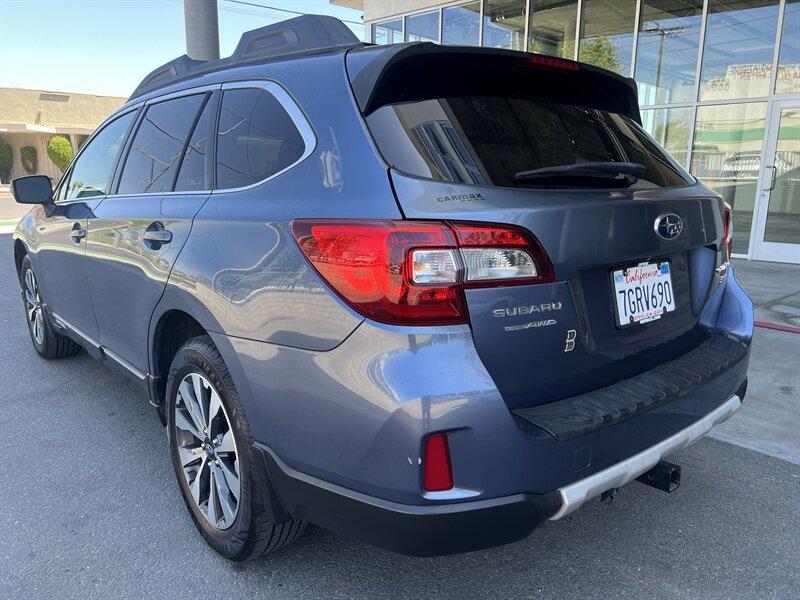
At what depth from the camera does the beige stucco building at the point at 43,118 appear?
1490 inches

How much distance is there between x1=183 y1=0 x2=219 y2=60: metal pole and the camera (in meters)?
6.98

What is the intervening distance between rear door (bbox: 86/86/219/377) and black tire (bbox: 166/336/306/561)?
0.40 meters

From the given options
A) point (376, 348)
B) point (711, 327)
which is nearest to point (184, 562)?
point (376, 348)

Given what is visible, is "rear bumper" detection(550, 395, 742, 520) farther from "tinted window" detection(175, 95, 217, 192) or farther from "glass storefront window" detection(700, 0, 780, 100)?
"glass storefront window" detection(700, 0, 780, 100)

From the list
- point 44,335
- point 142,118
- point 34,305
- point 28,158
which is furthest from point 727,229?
point 28,158

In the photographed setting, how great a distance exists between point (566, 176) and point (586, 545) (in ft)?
4.83

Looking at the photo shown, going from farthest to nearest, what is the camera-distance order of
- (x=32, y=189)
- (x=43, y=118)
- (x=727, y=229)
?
(x=43, y=118) → (x=32, y=189) → (x=727, y=229)

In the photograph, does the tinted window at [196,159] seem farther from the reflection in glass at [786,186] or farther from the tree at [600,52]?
the tree at [600,52]

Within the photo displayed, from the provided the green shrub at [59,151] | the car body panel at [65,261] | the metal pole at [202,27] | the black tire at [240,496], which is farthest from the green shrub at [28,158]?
the black tire at [240,496]

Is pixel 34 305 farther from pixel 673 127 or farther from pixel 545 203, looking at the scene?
pixel 673 127

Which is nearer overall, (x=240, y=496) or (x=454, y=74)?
(x=454, y=74)

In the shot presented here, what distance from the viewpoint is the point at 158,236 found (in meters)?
2.59

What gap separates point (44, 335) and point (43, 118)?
42710 millimetres

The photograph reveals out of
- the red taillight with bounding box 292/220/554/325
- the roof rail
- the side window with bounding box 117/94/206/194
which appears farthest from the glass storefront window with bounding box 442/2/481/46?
the red taillight with bounding box 292/220/554/325
